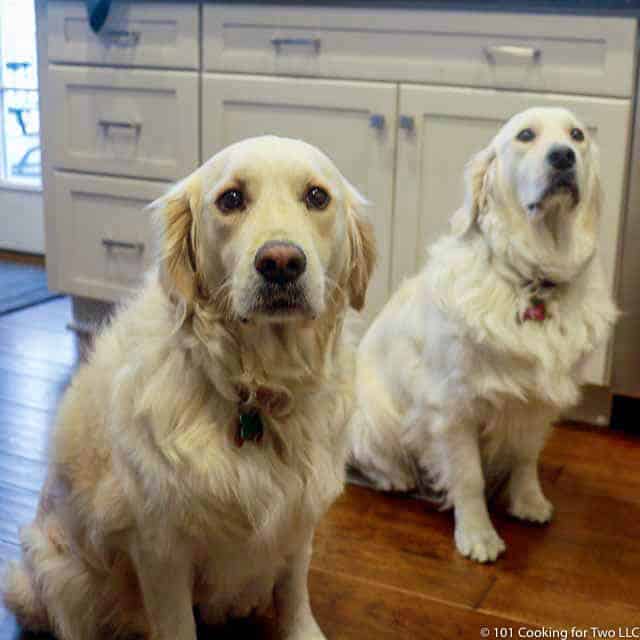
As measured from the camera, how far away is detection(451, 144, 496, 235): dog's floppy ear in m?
1.83

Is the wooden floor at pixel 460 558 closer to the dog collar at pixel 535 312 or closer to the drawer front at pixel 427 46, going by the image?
the dog collar at pixel 535 312

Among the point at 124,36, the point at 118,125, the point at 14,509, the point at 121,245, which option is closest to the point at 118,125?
the point at 118,125

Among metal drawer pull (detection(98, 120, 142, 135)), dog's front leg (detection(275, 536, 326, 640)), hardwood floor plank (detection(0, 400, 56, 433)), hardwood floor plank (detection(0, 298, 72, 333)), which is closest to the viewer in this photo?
dog's front leg (detection(275, 536, 326, 640))

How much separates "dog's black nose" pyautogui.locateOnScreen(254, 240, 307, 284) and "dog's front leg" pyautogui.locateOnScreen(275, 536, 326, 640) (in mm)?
510

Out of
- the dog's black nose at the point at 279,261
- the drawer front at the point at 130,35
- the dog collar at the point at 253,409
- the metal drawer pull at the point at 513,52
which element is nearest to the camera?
the dog's black nose at the point at 279,261

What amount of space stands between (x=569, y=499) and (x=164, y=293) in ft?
3.96

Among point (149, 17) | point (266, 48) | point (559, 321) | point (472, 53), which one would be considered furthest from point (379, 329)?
point (149, 17)

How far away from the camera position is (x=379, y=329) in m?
2.12

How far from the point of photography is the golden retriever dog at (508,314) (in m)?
1.78

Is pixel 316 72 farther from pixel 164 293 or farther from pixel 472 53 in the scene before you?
pixel 164 293

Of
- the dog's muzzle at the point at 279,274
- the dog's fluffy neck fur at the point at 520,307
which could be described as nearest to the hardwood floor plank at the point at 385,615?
the dog's fluffy neck fur at the point at 520,307

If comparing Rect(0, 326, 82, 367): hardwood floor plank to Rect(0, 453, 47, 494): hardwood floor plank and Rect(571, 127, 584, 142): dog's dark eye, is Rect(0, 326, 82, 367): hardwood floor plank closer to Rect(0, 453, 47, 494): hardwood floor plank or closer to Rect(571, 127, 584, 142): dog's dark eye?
Rect(0, 453, 47, 494): hardwood floor plank

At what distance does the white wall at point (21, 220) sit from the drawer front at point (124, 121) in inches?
48.2

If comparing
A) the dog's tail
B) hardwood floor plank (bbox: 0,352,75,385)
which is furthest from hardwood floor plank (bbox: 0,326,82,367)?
the dog's tail
